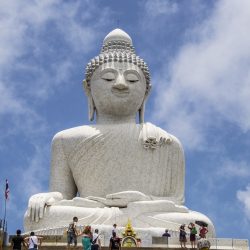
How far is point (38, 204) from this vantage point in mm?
21969

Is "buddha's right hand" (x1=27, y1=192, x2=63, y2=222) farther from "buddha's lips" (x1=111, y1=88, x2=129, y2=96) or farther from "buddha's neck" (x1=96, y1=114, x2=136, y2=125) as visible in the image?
"buddha's lips" (x1=111, y1=88, x2=129, y2=96)

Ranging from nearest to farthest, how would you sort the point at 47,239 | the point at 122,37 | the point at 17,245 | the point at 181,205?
the point at 17,245 → the point at 47,239 → the point at 181,205 → the point at 122,37

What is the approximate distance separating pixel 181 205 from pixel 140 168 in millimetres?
1821

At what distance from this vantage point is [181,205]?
23.1 metres

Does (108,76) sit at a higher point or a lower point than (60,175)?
higher

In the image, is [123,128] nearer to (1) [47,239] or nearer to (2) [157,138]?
(2) [157,138]

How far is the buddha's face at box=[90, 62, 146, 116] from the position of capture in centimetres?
2448

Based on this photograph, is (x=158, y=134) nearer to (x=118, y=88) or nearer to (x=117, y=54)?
(x=118, y=88)

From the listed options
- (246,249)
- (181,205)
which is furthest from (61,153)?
(246,249)

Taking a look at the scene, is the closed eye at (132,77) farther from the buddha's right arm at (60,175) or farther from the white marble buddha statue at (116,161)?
the buddha's right arm at (60,175)

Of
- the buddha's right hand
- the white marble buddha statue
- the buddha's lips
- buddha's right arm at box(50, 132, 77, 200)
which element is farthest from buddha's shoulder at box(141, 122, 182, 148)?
the buddha's right hand

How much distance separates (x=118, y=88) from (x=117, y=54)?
1502mm

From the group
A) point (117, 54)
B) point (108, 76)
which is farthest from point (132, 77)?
point (117, 54)

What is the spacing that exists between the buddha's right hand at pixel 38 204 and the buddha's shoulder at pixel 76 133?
2.51m
